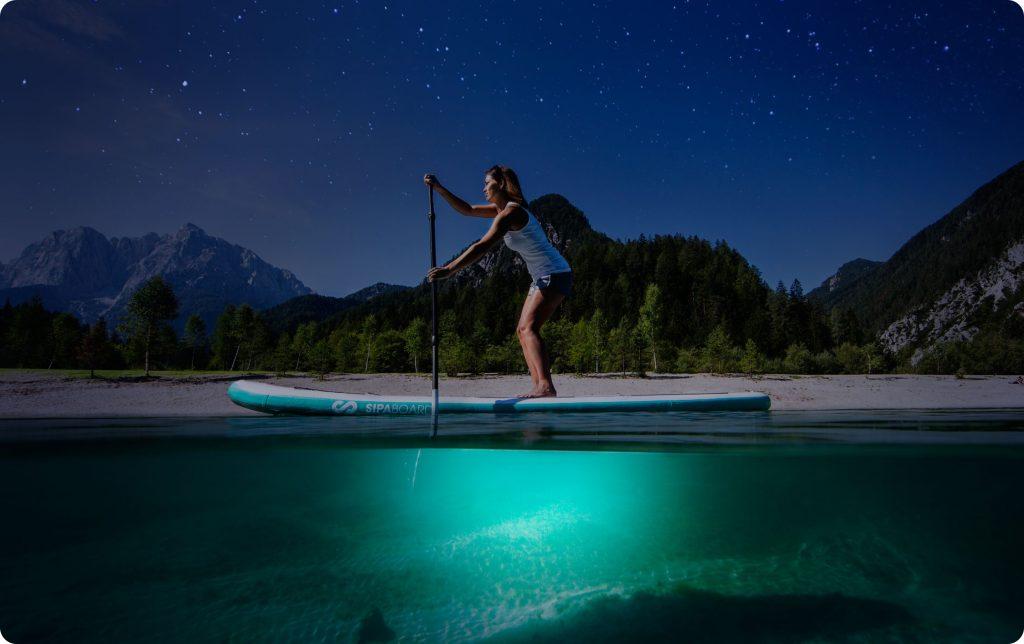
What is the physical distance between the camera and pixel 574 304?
6500 centimetres

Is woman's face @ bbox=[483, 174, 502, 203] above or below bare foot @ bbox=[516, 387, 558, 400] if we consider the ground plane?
above

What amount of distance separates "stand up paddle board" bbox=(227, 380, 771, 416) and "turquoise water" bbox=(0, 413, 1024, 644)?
2.06ft

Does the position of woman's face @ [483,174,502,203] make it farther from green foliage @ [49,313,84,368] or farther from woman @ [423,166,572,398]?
green foliage @ [49,313,84,368]

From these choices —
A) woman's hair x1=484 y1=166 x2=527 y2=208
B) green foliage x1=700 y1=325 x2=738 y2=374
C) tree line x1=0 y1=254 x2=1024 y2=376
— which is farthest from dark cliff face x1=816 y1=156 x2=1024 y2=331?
woman's hair x1=484 y1=166 x2=527 y2=208

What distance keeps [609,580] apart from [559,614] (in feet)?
4.44

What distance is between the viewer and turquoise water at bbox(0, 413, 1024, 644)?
4.11 meters

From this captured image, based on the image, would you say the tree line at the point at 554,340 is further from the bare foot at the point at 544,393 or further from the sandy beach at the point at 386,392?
the bare foot at the point at 544,393

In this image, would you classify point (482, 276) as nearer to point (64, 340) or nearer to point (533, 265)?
point (64, 340)

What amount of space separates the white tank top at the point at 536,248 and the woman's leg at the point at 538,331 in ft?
0.84

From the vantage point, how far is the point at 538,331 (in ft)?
16.9

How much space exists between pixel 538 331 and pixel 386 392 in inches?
293

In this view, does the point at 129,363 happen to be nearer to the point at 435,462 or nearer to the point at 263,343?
the point at 263,343

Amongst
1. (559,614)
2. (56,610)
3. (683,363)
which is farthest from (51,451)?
(683,363)

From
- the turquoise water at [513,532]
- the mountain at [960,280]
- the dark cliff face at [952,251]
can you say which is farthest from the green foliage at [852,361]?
the turquoise water at [513,532]
